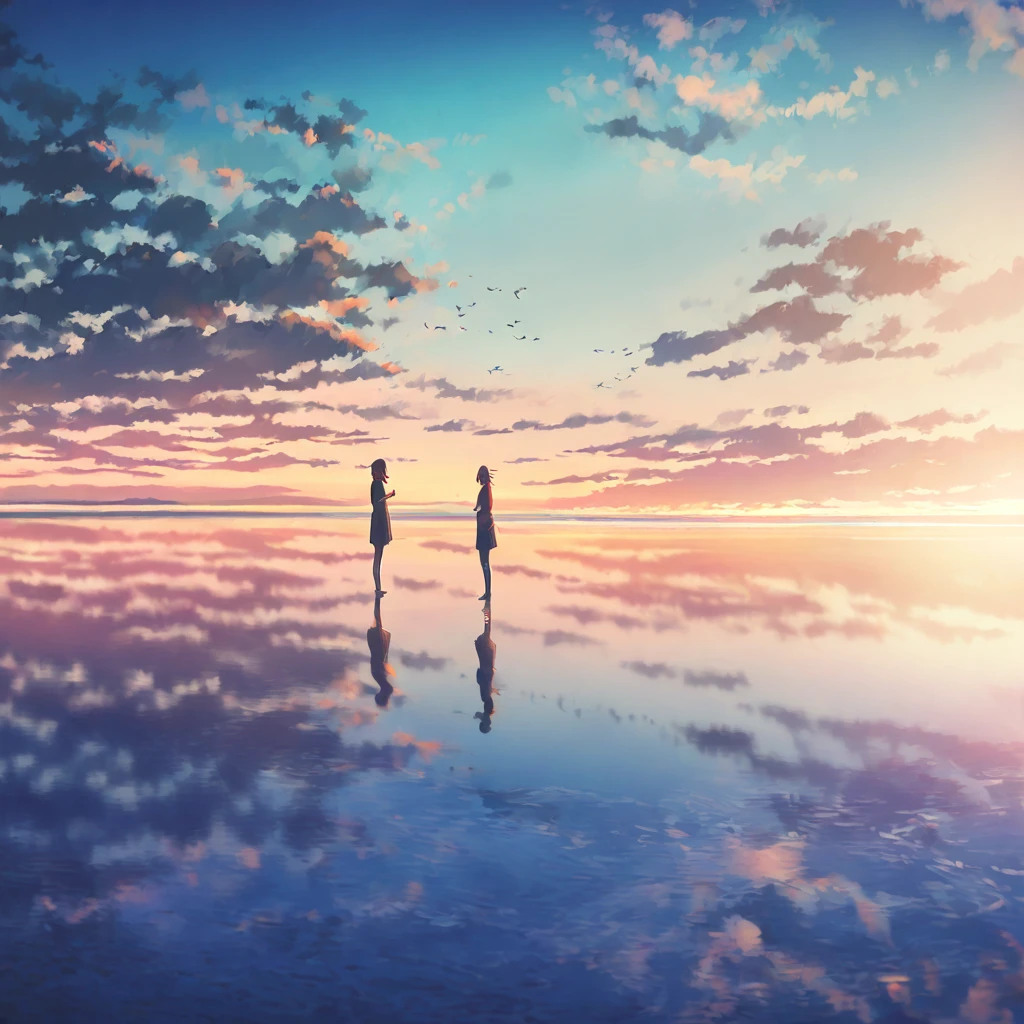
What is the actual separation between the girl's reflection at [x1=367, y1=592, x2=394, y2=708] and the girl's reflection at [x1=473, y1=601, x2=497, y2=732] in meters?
0.95

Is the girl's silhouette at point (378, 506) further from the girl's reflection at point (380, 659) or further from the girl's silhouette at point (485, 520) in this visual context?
the girl's reflection at point (380, 659)

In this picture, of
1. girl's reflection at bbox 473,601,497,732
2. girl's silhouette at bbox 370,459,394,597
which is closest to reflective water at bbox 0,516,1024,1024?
girl's reflection at bbox 473,601,497,732

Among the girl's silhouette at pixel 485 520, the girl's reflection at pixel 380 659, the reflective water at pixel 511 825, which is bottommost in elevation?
the reflective water at pixel 511 825

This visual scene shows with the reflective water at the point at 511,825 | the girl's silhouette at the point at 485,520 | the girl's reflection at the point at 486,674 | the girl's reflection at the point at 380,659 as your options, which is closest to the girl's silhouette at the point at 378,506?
the girl's silhouette at the point at 485,520

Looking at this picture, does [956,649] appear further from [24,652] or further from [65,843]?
[24,652]

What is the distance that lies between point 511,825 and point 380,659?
5706mm

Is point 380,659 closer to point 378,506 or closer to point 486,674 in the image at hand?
point 486,674

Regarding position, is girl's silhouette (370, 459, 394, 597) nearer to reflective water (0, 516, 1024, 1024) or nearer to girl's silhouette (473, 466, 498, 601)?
girl's silhouette (473, 466, 498, 601)

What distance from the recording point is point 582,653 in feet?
35.6

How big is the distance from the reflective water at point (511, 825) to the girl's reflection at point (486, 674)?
2.4 inches

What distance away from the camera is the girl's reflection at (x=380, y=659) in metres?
8.66

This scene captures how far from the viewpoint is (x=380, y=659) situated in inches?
415

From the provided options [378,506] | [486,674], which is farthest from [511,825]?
[378,506]

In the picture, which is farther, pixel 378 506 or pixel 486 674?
pixel 378 506
